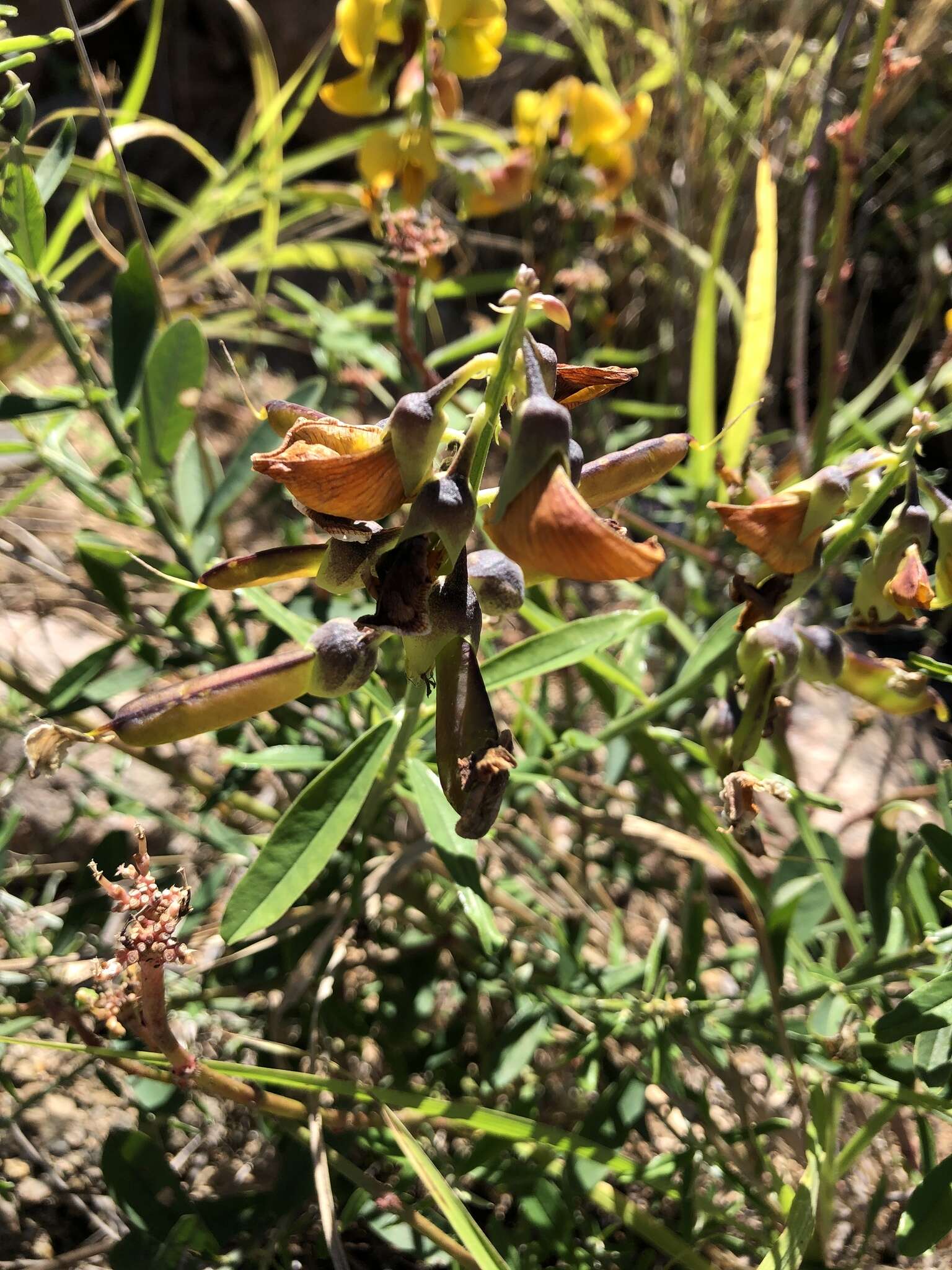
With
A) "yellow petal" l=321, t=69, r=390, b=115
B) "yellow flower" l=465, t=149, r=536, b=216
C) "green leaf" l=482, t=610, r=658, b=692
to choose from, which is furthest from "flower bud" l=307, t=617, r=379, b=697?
"yellow flower" l=465, t=149, r=536, b=216

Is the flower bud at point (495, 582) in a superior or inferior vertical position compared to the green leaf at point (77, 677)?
superior

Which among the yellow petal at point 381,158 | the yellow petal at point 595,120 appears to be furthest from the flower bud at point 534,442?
the yellow petal at point 595,120

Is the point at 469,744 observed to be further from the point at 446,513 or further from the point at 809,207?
the point at 809,207

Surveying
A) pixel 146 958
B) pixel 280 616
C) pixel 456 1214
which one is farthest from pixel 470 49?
pixel 456 1214

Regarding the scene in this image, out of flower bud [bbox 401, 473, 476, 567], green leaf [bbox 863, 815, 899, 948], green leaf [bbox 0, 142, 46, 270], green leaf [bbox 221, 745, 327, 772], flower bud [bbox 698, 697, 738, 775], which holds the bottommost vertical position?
green leaf [bbox 863, 815, 899, 948]

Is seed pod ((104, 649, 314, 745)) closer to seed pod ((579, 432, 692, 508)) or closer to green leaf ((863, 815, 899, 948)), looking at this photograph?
seed pod ((579, 432, 692, 508))

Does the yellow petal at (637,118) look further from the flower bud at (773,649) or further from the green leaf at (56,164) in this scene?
the flower bud at (773,649)

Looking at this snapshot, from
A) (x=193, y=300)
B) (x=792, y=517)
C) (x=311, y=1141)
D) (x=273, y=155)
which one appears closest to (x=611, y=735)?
(x=792, y=517)
